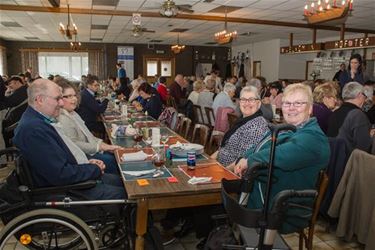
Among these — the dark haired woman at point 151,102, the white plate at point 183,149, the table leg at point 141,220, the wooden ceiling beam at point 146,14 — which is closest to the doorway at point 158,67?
the wooden ceiling beam at point 146,14

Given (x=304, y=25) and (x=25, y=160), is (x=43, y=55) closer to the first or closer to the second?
(x=304, y=25)

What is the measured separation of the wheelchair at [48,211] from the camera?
1.95m

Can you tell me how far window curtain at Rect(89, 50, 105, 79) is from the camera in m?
15.9

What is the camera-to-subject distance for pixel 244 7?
734cm

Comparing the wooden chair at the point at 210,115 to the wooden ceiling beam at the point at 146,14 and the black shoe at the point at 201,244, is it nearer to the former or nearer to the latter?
the black shoe at the point at 201,244

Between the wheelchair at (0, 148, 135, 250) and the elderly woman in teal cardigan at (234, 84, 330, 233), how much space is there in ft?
2.78

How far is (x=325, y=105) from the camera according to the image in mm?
4176

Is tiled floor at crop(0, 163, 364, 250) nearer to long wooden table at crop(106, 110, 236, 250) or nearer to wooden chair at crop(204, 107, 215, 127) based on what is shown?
long wooden table at crop(106, 110, 236, 250)

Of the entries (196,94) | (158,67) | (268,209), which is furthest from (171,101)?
(158,67)

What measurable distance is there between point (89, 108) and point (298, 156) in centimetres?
398

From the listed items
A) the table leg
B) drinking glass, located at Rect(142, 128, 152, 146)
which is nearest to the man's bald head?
the table leg

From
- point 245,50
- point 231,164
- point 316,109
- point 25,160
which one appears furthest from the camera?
point 245,50

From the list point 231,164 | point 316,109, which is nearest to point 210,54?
point 316,109

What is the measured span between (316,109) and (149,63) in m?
13.4
